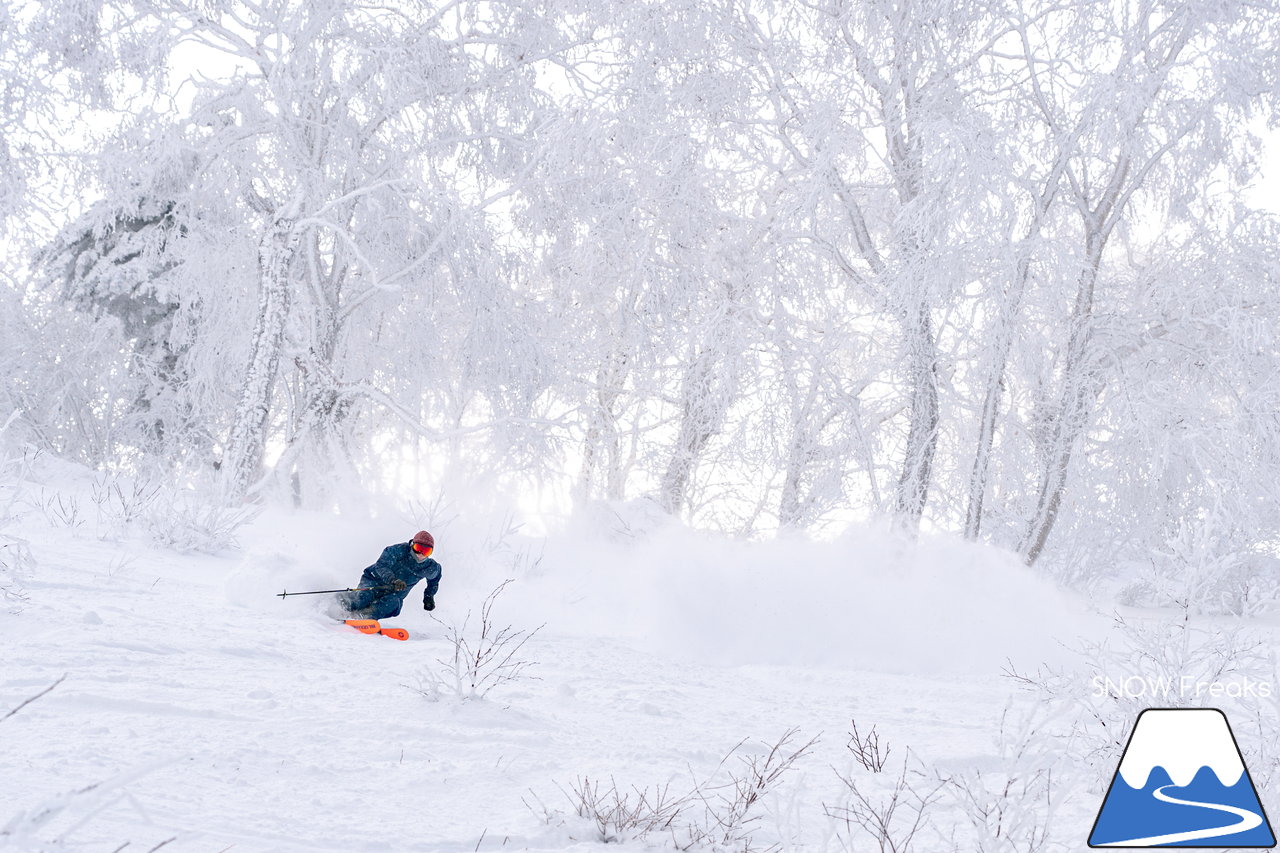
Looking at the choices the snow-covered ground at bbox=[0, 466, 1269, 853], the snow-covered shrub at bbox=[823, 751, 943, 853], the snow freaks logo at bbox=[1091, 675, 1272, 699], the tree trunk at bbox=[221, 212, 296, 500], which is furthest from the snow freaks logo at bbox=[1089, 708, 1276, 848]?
the tree trunk at bbox=[221, 212, 296, 500]

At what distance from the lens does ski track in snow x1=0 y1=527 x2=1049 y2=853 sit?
127 inches

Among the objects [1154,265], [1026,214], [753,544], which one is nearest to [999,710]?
[753,544]

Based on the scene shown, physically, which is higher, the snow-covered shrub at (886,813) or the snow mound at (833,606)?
the snow mound at (833,606)

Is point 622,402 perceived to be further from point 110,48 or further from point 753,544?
point 110,48

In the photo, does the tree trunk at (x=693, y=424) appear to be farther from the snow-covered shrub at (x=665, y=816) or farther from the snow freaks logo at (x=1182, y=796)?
the snow freaks logo at (x=1182, y=796)

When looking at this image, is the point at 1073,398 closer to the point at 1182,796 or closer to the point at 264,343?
the point at 1182,796

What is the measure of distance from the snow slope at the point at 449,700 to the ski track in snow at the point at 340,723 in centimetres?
2

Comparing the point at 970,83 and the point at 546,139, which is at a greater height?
the point at 970,83

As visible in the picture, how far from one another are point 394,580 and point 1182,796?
556 cm

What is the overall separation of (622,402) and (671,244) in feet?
11.9

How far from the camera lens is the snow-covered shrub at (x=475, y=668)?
15.7 ft

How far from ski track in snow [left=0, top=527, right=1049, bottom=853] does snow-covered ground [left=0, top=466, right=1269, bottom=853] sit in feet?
0.06

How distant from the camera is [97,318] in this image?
769 inches

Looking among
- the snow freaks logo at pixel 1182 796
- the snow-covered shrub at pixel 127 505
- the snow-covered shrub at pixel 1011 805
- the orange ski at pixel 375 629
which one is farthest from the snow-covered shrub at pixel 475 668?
the snow-covered shrub at pixel 127 505
